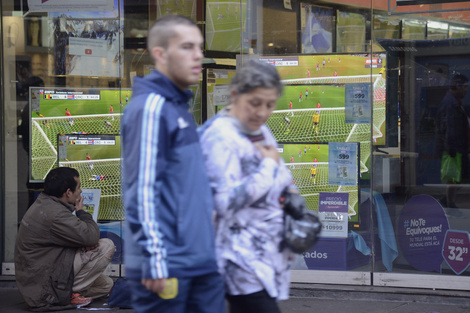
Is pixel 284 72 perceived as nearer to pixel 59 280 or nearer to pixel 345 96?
pixel 345 96

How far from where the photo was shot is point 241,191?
7.97ft

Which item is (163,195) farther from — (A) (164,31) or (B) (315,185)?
(B) (315,185)

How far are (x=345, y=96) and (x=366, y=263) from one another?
1468mm

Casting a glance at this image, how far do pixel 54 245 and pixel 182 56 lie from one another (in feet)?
10.9

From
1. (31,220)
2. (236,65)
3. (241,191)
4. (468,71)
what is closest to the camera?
(241,191)

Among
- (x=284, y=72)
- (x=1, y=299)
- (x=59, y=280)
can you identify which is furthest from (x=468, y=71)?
(x=1, y=299)

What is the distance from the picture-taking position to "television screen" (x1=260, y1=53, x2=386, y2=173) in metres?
5.84

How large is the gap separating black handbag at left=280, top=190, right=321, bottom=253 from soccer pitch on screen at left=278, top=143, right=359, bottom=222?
11.2ft

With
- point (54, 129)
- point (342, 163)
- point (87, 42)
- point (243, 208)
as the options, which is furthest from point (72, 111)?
point (243, 208)

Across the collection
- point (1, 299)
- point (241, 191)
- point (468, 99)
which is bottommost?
point (1, 299)

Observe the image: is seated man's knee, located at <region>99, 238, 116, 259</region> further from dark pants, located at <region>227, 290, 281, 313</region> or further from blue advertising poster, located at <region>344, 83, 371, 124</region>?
dark pants, located at <region>227, 290, 281, 313</region>

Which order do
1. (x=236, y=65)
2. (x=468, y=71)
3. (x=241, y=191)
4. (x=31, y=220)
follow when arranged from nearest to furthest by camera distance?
(x=241, y=191)
(x=31, y=220)
(x=468, y=71)
(x=236, y=65)

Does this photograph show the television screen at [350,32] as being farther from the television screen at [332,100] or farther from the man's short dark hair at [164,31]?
the man's short dark hair at [164,31]

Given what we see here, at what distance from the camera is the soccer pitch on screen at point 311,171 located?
5.93 meters
